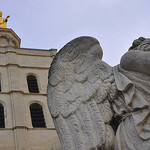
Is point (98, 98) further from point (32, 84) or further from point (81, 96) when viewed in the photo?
point (32, 84)

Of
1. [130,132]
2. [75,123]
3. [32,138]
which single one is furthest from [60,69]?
[32,138]

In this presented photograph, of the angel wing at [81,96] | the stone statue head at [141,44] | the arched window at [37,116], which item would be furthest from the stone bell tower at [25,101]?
the stone statue head at [141,44]

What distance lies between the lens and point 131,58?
108 inches

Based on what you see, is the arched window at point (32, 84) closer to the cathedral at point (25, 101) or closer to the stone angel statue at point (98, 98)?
the cathedral at point (25, 101)

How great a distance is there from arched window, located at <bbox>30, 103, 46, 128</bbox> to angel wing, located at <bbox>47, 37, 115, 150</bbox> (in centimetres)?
1662

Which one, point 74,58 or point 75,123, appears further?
point 74,58

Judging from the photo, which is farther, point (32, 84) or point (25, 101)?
point (32, 84)

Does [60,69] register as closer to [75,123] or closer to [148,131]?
[75,123]

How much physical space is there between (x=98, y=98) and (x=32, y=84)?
20.0 meters

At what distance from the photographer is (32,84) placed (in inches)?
889

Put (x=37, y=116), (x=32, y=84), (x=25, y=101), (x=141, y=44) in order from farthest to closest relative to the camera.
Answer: (x=32, y=84) → (x=25, y=101) → (x=37, y=116) → (x=141, y=44)

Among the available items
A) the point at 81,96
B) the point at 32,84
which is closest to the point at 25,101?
the point at 32,84

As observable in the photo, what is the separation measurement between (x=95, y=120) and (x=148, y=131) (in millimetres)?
417

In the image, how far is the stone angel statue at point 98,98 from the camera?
2.52m
